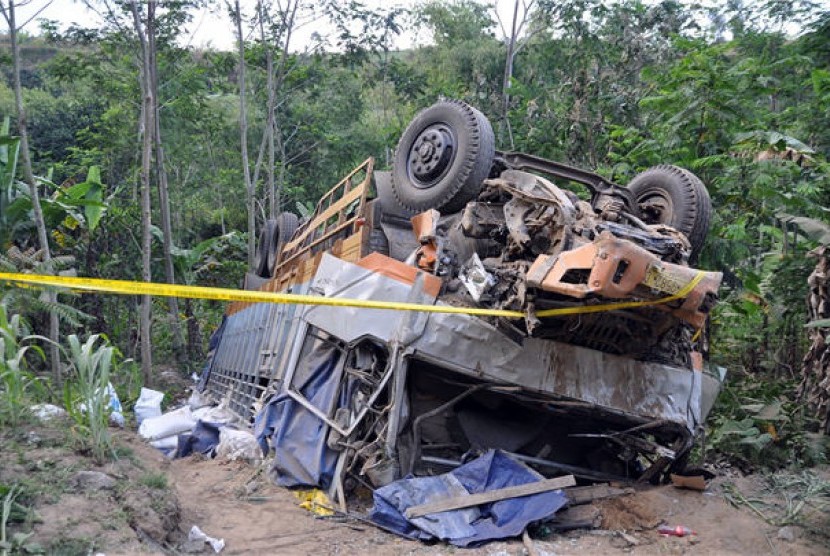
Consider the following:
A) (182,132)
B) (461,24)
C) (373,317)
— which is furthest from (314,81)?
(373,317)

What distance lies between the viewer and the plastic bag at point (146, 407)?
10031mm

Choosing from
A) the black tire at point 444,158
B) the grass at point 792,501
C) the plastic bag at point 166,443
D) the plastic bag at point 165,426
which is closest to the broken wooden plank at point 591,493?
the grass at point 792,501

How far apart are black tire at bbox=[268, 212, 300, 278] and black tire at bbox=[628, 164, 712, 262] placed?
5640 mm

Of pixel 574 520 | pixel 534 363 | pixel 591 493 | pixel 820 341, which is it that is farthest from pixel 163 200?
pixel 820 341

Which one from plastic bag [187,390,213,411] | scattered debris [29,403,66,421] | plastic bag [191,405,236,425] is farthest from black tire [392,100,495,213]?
plastic bag [187,390,213,411]

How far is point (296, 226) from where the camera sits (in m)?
11.4

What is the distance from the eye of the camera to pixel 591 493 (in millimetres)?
6164

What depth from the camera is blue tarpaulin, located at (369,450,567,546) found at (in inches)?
210

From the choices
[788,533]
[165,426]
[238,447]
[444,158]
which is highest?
[444,158]

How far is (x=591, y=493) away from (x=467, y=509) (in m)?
1.23

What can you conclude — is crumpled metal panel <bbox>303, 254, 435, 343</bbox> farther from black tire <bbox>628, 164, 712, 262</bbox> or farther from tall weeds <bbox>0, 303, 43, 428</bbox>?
tall weeds <bbox>0, 303, 43, 428</bbox>

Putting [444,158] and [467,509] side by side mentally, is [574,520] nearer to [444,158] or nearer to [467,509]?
[467,509]

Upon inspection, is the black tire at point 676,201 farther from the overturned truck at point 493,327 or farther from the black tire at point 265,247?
the black tire at point 265,247

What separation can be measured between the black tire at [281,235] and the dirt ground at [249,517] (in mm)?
4513
